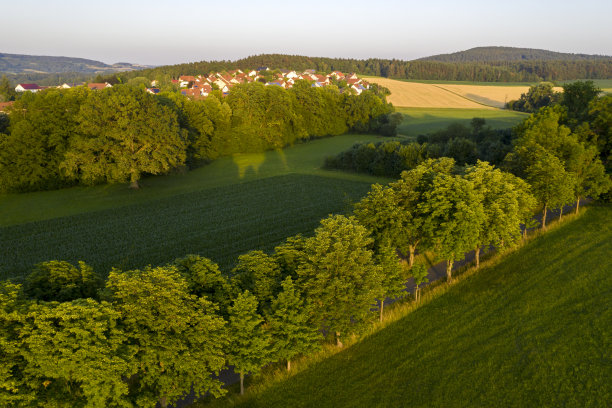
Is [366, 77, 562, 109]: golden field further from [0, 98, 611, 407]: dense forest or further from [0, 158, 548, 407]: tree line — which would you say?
[0, 158, 548, 407]: tree line

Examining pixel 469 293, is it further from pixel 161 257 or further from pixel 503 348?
pixel 161 257

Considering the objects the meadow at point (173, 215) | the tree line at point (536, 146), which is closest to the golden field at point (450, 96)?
the tree line at point (536, 146)

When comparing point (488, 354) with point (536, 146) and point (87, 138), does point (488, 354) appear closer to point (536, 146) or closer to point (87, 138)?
point (536, 146)

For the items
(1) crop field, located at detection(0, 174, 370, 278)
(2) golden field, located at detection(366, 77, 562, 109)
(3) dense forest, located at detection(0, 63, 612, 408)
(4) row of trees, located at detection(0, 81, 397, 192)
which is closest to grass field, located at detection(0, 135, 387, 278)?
(1) crop field, located at detection(0, 174, 370, 278)

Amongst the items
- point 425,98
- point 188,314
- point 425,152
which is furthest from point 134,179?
point 425,98

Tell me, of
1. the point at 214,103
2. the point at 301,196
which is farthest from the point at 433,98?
the point at 301,196

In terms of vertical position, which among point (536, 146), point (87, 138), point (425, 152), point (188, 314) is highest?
point (536, 146)
